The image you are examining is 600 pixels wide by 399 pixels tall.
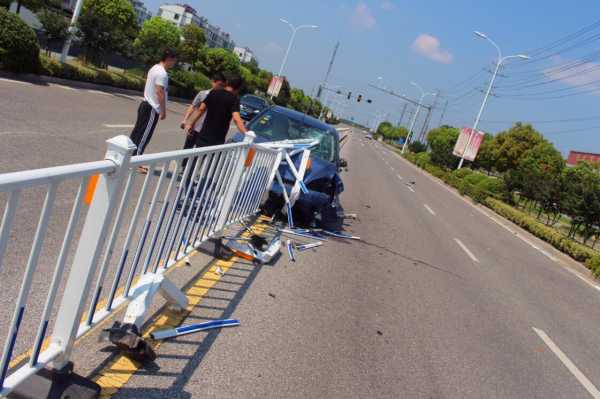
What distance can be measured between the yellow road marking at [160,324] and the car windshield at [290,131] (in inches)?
139

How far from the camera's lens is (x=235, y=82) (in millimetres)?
7707

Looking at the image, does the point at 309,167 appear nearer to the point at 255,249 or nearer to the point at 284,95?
the point at 255,249

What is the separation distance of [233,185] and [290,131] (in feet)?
12.0

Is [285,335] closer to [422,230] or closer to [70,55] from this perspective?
[422,230]

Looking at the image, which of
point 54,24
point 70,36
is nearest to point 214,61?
point 70,36

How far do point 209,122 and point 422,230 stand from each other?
6546mm

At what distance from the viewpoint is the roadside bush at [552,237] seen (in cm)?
1616

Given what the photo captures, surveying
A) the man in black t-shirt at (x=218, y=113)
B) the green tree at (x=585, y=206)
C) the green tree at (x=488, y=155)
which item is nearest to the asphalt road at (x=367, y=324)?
the man in black t-shirt at (x=218, y=113)

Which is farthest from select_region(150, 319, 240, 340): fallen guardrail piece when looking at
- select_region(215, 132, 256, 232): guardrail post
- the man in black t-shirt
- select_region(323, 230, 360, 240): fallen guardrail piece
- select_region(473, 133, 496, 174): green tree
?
select_region(473, 133, 496, 174): green tree

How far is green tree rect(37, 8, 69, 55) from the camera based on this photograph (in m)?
21.8

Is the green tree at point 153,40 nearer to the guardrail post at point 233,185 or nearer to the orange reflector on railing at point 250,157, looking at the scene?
the orange reflector on railing at point 250,157

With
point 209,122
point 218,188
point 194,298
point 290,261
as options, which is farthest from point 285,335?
point 209,122

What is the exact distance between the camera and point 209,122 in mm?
7668

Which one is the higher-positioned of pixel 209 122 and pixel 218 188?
pixel 209 122
